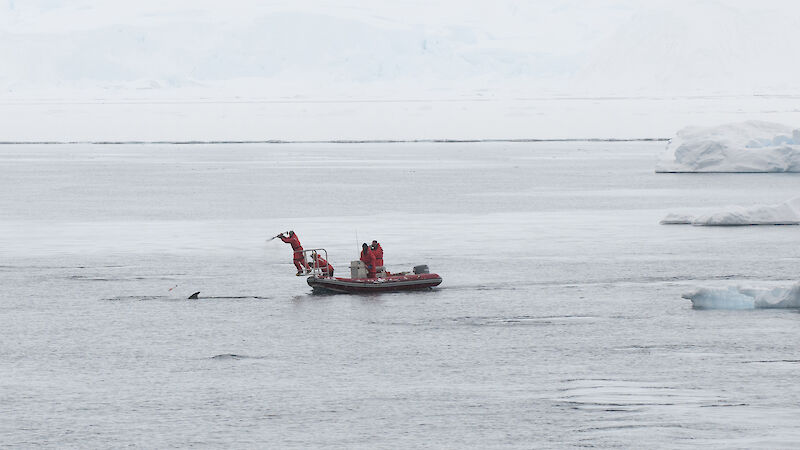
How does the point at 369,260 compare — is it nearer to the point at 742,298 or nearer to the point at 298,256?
the point at 298,256

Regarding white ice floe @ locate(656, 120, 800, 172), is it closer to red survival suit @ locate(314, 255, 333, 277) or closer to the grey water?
the grey water

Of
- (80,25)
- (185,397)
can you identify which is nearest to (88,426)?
(185,397)

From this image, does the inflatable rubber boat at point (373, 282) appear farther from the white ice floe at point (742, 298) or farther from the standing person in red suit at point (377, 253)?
the white ice floe at point (742, 298)

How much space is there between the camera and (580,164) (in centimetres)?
8762

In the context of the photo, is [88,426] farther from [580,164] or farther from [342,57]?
[342,57]

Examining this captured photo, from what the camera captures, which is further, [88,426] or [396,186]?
[396,186]

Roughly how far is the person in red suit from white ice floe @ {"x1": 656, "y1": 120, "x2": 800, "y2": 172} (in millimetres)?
42880

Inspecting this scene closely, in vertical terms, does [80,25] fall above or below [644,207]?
above

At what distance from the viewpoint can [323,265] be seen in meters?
28.2

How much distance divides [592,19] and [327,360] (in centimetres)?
18521

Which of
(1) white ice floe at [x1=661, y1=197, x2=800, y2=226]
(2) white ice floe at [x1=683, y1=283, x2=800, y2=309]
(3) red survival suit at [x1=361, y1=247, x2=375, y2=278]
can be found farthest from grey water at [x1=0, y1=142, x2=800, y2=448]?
(3) red survival suit at [x1=361, y1=247, x2=375, y2=278]

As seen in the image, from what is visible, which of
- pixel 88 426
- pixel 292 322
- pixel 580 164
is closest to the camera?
pixel 88 426

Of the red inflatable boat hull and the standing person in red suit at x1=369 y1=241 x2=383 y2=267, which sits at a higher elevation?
the standing person in red suit at x1=369 y1=241 x2=383 y2=267

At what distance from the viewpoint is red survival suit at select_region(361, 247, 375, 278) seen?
26672mm
